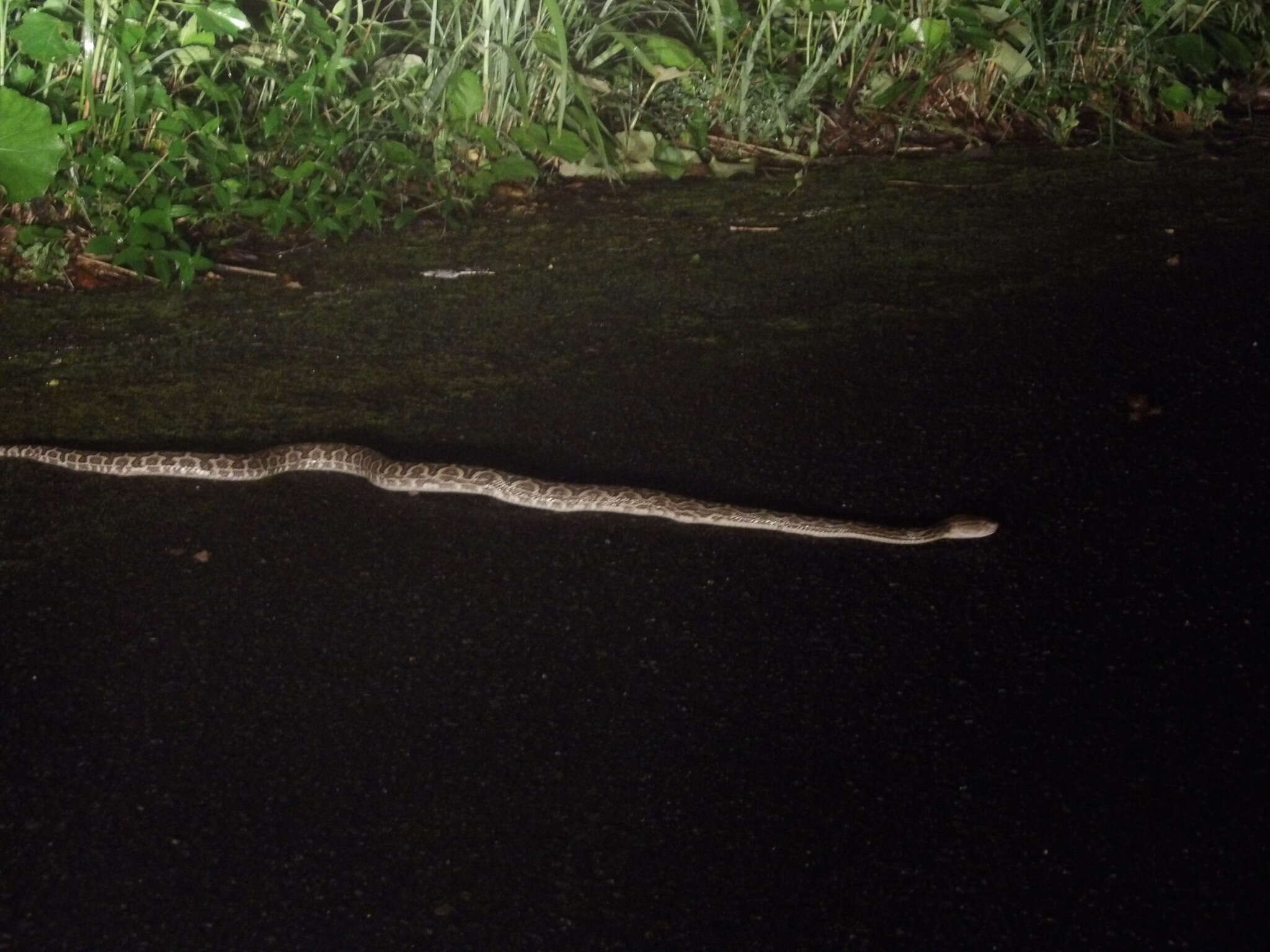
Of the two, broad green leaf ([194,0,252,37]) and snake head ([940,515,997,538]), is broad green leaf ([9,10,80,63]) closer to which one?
broad green leaf ([194,0,252,37])

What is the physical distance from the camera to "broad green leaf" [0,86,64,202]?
22.0 feet

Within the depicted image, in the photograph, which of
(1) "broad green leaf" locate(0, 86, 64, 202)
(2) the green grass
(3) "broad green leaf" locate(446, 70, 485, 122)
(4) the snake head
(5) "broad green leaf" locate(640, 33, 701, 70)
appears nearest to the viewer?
(4) the snake head

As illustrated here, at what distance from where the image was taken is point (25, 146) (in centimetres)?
672

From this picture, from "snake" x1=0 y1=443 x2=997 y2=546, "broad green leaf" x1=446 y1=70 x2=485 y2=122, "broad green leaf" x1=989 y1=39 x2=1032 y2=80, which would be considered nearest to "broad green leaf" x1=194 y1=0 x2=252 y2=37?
"broad green leaf" x1=446 y1=70 x2=485 y2=122

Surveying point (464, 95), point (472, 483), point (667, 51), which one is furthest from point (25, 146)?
point (667, 51)

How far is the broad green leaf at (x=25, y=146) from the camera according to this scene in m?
6.70

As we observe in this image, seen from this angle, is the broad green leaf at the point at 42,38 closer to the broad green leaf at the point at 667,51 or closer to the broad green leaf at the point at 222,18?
the broad green leaf at the point at 222,18

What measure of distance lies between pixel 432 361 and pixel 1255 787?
12.1 feet

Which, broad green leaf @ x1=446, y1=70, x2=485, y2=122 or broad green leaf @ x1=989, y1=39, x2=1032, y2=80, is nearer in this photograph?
broad green leaf @ x1=446, y1=70, x2=485, y2=122

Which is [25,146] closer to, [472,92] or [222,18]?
[222,18]

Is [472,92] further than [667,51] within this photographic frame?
No

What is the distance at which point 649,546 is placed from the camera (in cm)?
464

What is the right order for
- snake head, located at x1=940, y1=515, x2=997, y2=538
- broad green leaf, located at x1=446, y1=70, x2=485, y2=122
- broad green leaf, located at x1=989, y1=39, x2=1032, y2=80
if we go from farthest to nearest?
broad green leaf, located at x1=989, y1=39, x2=1032, y2=80 < broad green leaf, located at x1=446, y1=70, x2=485, y2=122 < snake head, located at x1=940, y1=515, x2=997, y2=538

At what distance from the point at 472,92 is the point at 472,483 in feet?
11.6
